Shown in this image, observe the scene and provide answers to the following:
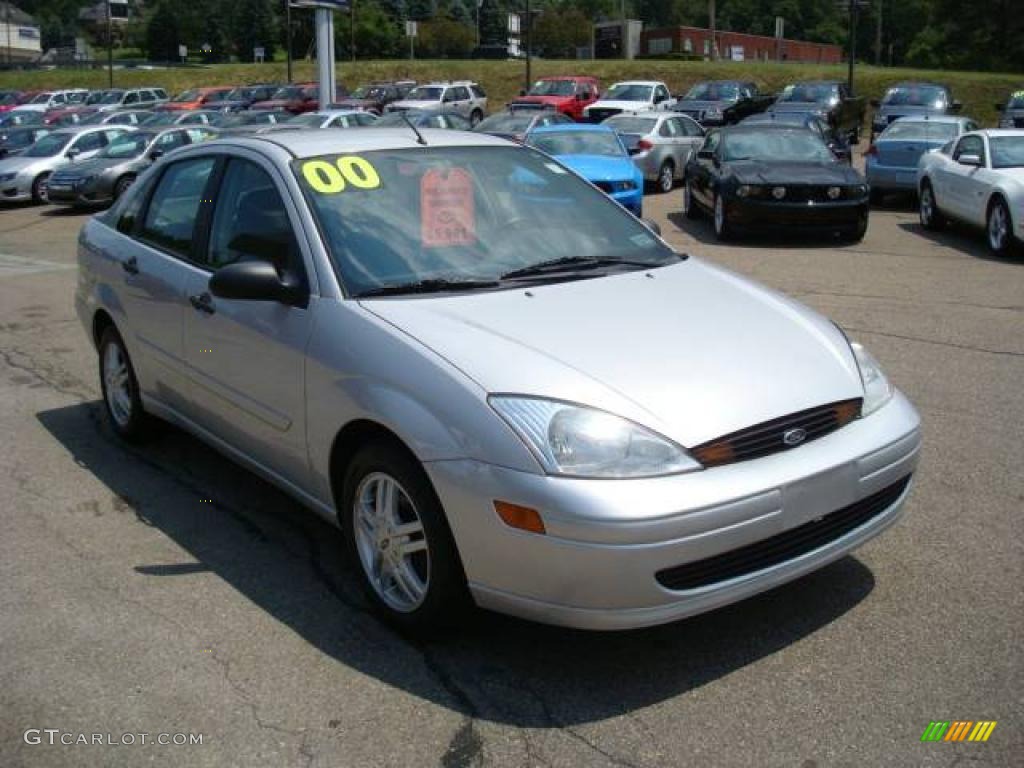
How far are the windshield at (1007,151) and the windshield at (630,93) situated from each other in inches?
810

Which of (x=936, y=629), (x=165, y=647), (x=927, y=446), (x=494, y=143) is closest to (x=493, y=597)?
(x=165, y=647)

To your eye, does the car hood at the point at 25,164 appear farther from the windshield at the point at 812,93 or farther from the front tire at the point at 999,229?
the windshield at the point at 812,93

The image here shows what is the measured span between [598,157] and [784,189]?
10.2ft

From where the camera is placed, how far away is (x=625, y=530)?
10.1 feet

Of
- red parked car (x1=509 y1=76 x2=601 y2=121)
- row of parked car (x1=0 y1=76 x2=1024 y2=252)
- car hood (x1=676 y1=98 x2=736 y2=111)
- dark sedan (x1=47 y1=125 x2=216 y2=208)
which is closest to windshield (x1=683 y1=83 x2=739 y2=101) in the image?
row of parked car (x1=0 y1=76 x2=1024 y2=252)

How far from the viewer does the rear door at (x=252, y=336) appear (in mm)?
4098

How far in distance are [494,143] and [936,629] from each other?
2832 millimetres

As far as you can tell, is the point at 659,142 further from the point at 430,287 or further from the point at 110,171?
the point at 430,287

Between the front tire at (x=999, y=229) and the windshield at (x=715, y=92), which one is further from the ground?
the windshield at (x=715, y=92)

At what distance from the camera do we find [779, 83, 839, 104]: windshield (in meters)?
31.3

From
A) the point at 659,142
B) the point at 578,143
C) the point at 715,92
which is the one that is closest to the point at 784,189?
the point at 578,143

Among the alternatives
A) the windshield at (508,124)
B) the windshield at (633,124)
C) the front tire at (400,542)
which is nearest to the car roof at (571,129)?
the windshield at (508,124)

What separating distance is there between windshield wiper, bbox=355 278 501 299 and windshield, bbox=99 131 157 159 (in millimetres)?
18646

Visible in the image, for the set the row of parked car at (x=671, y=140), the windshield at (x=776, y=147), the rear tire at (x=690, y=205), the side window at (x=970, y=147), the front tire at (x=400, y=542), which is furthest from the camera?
the rear tire at (x=690, y=205)
